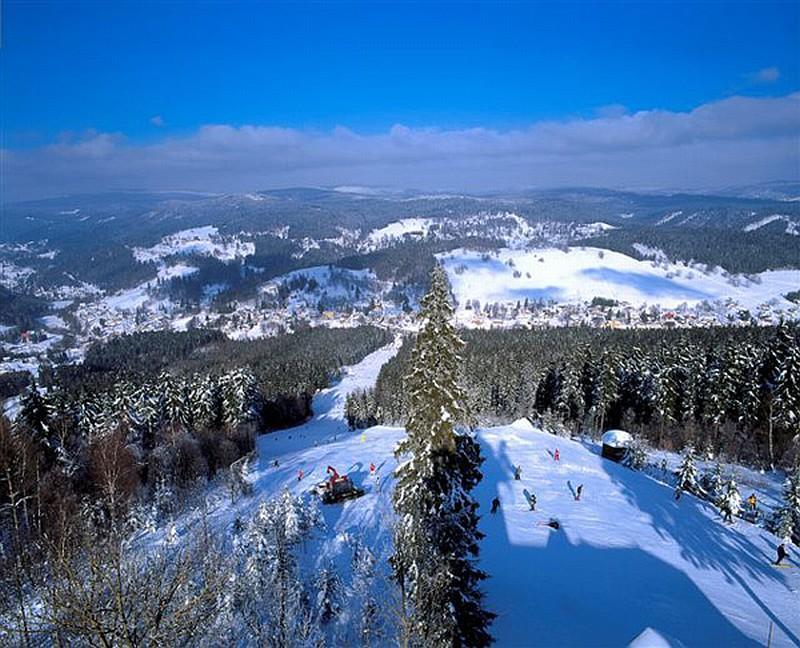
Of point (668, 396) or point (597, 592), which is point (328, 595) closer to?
point (597, 592)

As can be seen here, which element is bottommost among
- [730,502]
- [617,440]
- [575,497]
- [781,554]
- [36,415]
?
[617,440]

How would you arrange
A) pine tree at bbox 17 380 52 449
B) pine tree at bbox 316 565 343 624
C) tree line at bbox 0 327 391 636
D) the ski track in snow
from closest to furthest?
tree line at bbox 0 327 391 636, the ski track in snow, pine tree at bbox 316 565 343 624, pine tree at bbox 17 380 52 449

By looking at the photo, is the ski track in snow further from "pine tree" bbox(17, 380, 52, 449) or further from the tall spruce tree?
"pine tree" bbox(17, 380, 52, 449)

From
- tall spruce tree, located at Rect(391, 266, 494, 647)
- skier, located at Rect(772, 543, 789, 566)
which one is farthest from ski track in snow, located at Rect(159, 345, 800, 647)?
tall spruce tree, located at Rect(391, 266, 494, 647)

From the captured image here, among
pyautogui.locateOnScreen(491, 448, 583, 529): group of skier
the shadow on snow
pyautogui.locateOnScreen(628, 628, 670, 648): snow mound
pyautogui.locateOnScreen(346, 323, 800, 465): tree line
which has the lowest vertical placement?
pyautogui.locateOnScreen(346, 323, 800, 465): tree line

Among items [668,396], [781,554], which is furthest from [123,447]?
[668,396]

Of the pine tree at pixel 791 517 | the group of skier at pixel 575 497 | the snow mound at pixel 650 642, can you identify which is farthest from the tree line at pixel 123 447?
the pine tree at pixel 791 517

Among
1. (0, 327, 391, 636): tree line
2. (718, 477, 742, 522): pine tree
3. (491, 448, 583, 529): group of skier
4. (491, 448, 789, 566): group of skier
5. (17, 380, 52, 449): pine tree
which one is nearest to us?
(0, 327, 391, 636): tree line

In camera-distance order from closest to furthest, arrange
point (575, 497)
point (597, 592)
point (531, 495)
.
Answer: point (597, 592), point (531, 495), point (575, 497)
